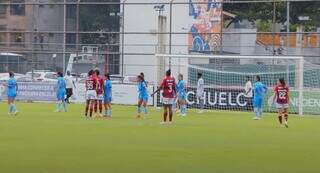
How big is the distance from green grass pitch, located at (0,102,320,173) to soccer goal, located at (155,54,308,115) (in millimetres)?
8454

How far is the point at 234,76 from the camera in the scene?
42000 mm

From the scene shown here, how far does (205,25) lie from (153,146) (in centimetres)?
3232

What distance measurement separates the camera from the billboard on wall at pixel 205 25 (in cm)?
4833

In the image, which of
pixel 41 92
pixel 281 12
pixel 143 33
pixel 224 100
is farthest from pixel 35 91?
pixel 281 12

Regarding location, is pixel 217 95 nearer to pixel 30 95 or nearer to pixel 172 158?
pixel 30 95

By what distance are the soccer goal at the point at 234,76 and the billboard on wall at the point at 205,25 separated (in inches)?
109

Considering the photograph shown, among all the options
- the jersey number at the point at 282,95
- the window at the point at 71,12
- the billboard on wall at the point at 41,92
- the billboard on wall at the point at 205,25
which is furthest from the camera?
the window at the point at 71,12

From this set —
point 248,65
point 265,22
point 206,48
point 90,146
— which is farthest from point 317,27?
point 90,146

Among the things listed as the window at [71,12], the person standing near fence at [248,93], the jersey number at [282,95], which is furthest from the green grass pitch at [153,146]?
the window at [71,12]

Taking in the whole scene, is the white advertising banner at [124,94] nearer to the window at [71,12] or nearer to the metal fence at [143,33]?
the metal fence at [143,33]

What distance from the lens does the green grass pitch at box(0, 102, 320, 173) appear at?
1505 centimetres

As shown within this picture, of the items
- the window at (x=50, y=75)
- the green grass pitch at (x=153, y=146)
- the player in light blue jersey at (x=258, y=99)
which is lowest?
the green grass pitch at (x=153, y=146)

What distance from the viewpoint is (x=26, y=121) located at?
28.4 meters

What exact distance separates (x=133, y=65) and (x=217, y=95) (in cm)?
1111
